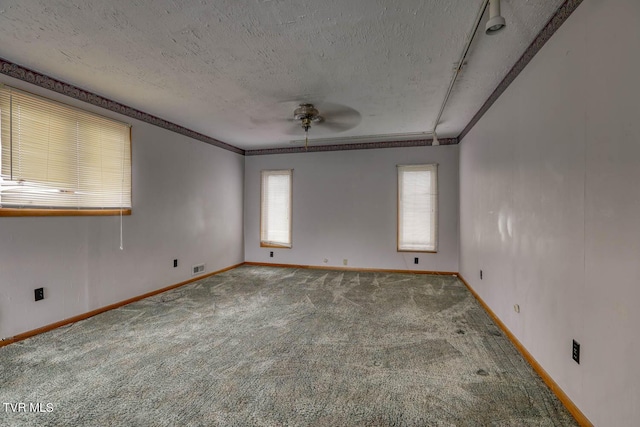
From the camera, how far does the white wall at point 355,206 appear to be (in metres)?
5.15

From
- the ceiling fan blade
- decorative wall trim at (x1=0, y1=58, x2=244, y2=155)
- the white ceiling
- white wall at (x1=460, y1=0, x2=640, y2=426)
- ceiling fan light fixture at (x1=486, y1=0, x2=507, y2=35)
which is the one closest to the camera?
white wall at (x1=460, y1=0, x2=640, y2=426)

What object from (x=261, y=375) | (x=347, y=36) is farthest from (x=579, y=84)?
(x=261, y=375)

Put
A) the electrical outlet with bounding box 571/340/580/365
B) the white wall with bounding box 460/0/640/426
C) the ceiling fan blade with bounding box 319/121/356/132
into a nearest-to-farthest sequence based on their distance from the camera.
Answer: the white wall with bounding box 460/0/640/426, the electrical outlet with bounding box 571/340/580/365, the ceiling fan blade with bounding box 319/121/356/132

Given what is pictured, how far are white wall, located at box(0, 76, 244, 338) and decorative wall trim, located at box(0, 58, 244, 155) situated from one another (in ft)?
0.19

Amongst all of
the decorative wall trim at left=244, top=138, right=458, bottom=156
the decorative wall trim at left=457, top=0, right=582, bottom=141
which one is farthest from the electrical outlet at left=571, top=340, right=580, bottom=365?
the decorative wall trim at left=244, top=138, right=458, bottom=156

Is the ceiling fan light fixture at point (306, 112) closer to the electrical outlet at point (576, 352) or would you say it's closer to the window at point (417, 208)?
the window at point (417, 208)

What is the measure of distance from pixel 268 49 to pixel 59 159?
7.96ft

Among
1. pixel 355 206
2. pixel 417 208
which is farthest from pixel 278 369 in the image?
pixel 417 208

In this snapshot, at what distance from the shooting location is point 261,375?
2.09 m

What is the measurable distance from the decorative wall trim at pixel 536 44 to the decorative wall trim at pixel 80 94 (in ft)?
13.8

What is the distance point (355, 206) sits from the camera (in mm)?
5547

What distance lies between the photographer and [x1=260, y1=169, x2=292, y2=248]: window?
5.91 meters

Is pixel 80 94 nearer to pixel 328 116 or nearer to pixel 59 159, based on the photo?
pixel 59 159

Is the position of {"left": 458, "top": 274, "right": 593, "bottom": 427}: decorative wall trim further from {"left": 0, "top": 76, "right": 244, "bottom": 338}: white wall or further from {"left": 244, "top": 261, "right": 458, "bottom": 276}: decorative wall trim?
{"left": 0, "top": 76, "right": 244, "bottom": 338}: white wall
